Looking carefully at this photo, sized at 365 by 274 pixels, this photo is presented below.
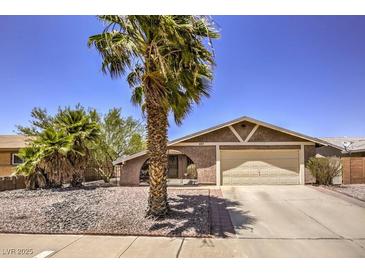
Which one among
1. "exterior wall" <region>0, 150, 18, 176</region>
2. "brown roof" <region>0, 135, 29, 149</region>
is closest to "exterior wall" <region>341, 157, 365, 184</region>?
"brown roof" <region>0, 135, 29, 149</region>

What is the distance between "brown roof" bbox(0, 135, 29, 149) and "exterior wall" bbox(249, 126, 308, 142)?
1685cm

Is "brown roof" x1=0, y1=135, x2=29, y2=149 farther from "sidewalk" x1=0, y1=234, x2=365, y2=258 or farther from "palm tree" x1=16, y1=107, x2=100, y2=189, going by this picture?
"sidewalk" x1=0, y1=234, x2=365, y2=258

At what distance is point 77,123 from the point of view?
13.8m

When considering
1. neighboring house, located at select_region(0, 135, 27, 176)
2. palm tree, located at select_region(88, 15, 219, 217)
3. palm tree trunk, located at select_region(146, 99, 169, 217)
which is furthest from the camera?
neighboring house, located at select_region(0, 135, 27, 176)

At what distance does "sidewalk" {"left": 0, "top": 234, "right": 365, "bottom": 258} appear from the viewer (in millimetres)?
5035

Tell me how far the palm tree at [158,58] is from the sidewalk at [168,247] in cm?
172

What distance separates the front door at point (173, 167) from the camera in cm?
2209

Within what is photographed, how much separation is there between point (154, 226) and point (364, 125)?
7.94m

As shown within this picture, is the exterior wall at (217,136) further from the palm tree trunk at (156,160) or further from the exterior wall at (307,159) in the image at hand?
the palm tree trunk at (156,160)

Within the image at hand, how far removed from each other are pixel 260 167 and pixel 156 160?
28.8ft

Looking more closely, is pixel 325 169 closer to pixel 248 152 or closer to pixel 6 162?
pixel 248 152

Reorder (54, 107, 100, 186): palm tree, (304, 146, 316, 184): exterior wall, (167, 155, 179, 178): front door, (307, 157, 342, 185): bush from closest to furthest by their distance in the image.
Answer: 1. (54, 107, 100, 186): palm tree
2. (307, 157, 342, 185): bush
3. (304, 146, 316, 184): exterior wall
4. (167, 155, 179, 178): front door

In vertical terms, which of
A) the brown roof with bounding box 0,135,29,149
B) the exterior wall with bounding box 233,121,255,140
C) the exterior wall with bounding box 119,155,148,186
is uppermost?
the exterior wall with bounding box 233,121,255,140
